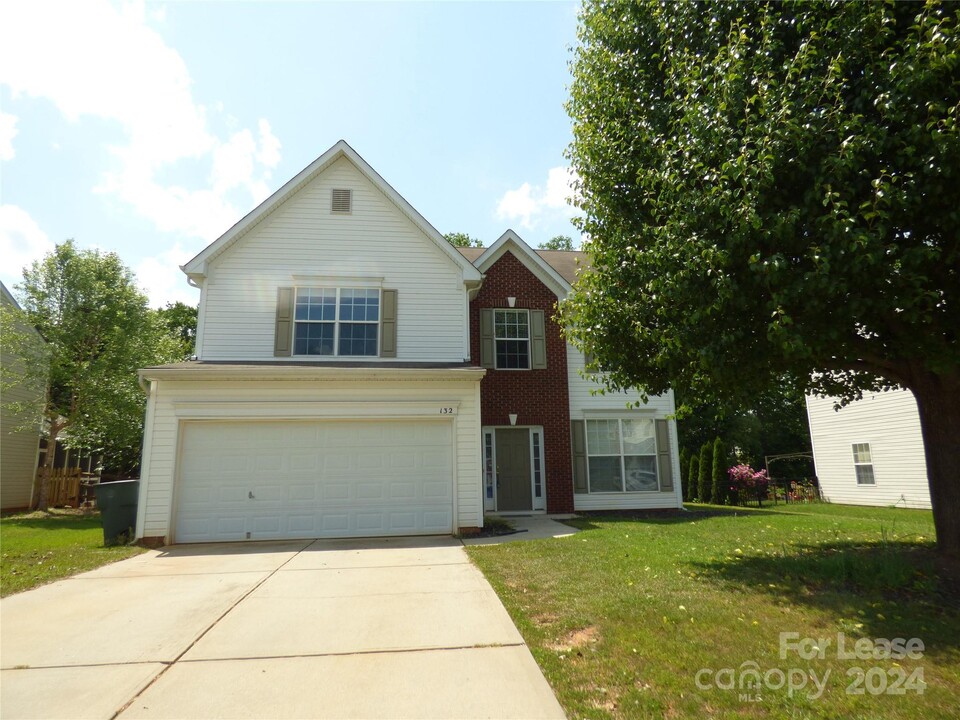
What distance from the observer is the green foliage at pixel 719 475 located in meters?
21.2

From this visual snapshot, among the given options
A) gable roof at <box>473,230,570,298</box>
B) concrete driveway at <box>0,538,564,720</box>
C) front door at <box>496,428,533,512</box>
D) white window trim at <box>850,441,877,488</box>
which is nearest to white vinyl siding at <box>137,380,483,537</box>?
concrete driveway at <box>0,538,564,720</box>

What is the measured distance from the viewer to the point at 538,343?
1493 cm

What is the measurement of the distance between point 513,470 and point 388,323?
5094 millimetres

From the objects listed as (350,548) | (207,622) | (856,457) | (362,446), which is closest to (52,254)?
(362,446)

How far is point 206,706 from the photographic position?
355cm

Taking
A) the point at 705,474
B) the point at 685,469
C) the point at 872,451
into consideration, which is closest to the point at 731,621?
the point at 872,451

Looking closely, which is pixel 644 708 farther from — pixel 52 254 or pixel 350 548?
pixel 52 254

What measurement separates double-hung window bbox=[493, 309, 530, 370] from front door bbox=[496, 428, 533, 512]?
5.99 feet

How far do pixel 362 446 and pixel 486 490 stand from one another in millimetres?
4282

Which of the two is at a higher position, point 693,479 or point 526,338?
point 526,338

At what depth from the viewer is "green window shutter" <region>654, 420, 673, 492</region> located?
1492 cm

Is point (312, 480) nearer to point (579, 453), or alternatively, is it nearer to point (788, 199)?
point (579, 453)

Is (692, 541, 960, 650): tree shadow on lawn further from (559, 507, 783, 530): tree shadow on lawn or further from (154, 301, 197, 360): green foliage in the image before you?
(154, 301, 197, 360): green foliage

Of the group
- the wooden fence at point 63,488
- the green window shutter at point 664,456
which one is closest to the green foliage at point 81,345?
the wooden fence at point 63,488
